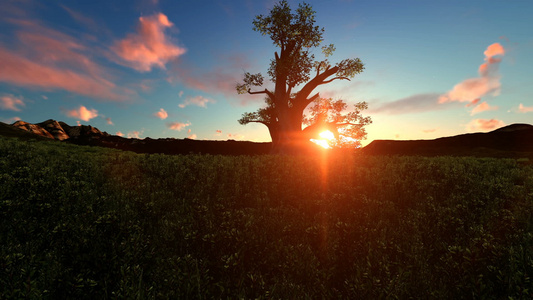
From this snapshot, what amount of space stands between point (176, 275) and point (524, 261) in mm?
6307

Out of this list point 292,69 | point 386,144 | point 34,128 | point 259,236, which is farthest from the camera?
point 34,128

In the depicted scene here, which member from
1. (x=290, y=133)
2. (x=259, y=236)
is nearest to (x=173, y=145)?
(x=290, y=133)

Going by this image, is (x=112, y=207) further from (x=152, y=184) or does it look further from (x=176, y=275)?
(x=176, y=275)

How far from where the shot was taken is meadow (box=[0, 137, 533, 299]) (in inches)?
170

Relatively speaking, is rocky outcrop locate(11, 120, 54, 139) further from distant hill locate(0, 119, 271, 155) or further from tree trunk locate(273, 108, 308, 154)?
tree trunk locate(273, 108, 308, 154)

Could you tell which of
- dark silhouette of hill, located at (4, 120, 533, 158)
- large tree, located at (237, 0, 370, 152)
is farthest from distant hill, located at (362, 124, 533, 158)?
large tree, located at (237, 0, 370, 152)

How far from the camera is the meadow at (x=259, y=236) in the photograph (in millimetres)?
4328

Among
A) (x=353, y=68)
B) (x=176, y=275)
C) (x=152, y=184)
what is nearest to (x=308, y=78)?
(x=353, y=68)

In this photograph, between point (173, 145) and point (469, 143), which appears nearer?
point (173, 145)

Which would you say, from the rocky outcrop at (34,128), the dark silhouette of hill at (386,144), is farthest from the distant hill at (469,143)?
the rocky outcrop at (34,128)

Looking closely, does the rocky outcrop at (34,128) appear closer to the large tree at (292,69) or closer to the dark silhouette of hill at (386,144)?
the dark silhouette of hill at (386,144)

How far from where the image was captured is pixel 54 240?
5.45m

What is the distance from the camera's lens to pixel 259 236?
5.89m

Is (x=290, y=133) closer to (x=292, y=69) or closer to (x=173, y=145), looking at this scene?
(x=292, y=69)
